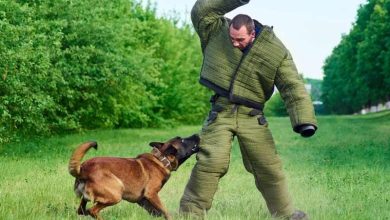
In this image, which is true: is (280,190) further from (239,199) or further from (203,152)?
(239,199)

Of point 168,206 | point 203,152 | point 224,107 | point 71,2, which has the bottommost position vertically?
point 168,206

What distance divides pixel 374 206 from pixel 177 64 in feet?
116

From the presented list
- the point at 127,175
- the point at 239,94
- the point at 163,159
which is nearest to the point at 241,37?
the point at 239,94

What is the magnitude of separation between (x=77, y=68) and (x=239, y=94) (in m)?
15.2

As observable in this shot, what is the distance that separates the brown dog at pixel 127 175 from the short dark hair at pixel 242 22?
126cm

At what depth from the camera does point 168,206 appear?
8047 mm

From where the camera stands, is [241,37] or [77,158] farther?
[241,37]

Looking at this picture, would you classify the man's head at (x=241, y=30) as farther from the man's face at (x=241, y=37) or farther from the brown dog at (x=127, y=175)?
the brown dog at (x=127, y=175)

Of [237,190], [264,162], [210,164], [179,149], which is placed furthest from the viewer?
[237,190]

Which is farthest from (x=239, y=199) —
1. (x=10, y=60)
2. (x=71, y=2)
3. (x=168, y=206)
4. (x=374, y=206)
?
(x=71, y=2)

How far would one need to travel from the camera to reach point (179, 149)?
673 centimetres

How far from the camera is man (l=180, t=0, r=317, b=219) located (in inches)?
254

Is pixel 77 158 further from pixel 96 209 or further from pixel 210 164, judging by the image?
pixel 210 164

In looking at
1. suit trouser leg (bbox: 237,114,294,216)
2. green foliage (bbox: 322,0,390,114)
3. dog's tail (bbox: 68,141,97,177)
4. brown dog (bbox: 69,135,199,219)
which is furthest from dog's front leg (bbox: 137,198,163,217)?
green foliage (bbox: 322,0,390,114)
